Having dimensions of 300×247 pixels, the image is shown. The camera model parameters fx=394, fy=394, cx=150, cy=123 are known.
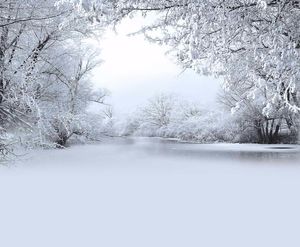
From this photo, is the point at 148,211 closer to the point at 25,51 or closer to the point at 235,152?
the point at 25,51

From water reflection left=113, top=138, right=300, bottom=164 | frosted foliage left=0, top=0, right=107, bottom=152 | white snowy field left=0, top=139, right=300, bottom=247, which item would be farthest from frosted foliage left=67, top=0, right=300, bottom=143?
water reflection left=113, top=138, right=300, bottom=164

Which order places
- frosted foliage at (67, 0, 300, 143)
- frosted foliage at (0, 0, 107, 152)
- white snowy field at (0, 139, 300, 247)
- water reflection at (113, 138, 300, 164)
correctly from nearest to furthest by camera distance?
white snowy field at (0, 139, 300, 247) → frosted foliage at (67, 0, 300, 143) → frosted foliage at (0, 0, 107, 152) → water reflection at (113, 138, 300, 164)

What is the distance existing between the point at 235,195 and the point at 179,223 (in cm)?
198

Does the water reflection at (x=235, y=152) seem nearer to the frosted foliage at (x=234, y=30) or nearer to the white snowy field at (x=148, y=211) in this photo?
the frosted foliage at (x=234, y=30)

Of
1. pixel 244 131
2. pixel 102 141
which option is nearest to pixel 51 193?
pixel 102 141

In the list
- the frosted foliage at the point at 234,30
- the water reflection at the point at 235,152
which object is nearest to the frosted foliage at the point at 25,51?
the frosted foliage at the point at 234,30

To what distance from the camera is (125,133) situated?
57.6m

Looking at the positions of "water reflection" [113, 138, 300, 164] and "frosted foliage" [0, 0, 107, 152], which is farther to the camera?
"water reflection" [113, 138, 300, 164]

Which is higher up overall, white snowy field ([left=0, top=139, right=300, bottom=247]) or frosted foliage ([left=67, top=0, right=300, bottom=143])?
frosted foliage ([left=67, top=0, right=300, bottom=143])

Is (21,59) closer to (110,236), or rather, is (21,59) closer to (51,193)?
(51,193)

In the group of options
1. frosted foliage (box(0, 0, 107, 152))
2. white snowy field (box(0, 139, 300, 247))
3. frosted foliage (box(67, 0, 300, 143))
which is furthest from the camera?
frosted foliage (box(0, 0, 107, 152))

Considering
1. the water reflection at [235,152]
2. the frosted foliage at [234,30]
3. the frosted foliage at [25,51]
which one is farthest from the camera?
the water reflection at [235,152]

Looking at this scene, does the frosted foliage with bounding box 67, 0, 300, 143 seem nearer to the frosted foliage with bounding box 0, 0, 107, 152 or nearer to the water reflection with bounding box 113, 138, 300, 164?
the frosted foliage with bounding box 0, 0, 107, 152

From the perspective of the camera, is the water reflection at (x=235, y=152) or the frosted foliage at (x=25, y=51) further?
the water reflection at (x=235, y=152)
